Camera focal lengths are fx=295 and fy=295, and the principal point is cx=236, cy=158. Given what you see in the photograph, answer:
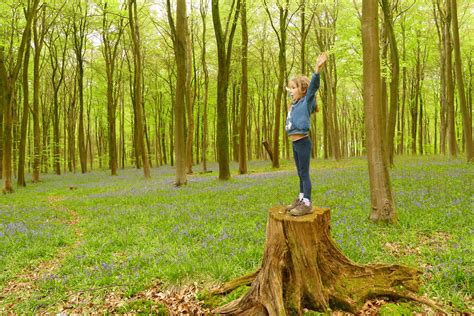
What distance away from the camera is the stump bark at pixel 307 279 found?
3.96m

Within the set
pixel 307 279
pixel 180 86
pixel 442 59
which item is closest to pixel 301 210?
pixel 307 279

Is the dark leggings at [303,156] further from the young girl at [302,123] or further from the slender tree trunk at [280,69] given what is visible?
the slender tree trunk at [280,69]

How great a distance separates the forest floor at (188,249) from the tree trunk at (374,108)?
764 millimetres

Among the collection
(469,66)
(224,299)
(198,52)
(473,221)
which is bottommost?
(224,299)

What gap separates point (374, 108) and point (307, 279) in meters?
5.01

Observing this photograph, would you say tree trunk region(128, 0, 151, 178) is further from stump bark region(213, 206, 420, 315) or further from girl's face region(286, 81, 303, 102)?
stump bark region(213, 206, 420, 315)

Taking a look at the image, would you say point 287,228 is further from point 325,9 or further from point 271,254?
point 325,9

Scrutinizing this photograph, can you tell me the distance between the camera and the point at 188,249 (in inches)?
249

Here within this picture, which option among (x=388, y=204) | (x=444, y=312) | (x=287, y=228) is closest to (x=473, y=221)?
(x=388, y=204)

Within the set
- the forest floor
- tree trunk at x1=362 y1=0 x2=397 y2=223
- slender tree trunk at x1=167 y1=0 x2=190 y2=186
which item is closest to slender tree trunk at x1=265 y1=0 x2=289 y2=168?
slender tree trunk at x1=167 y1=0 x2=190 y2=186

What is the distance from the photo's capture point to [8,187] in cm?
1750

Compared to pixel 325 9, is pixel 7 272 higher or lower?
lower

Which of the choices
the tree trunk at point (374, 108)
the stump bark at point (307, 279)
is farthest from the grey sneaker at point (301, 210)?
the tree trunk at point (374, 108)

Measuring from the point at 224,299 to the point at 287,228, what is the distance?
1.57 m
